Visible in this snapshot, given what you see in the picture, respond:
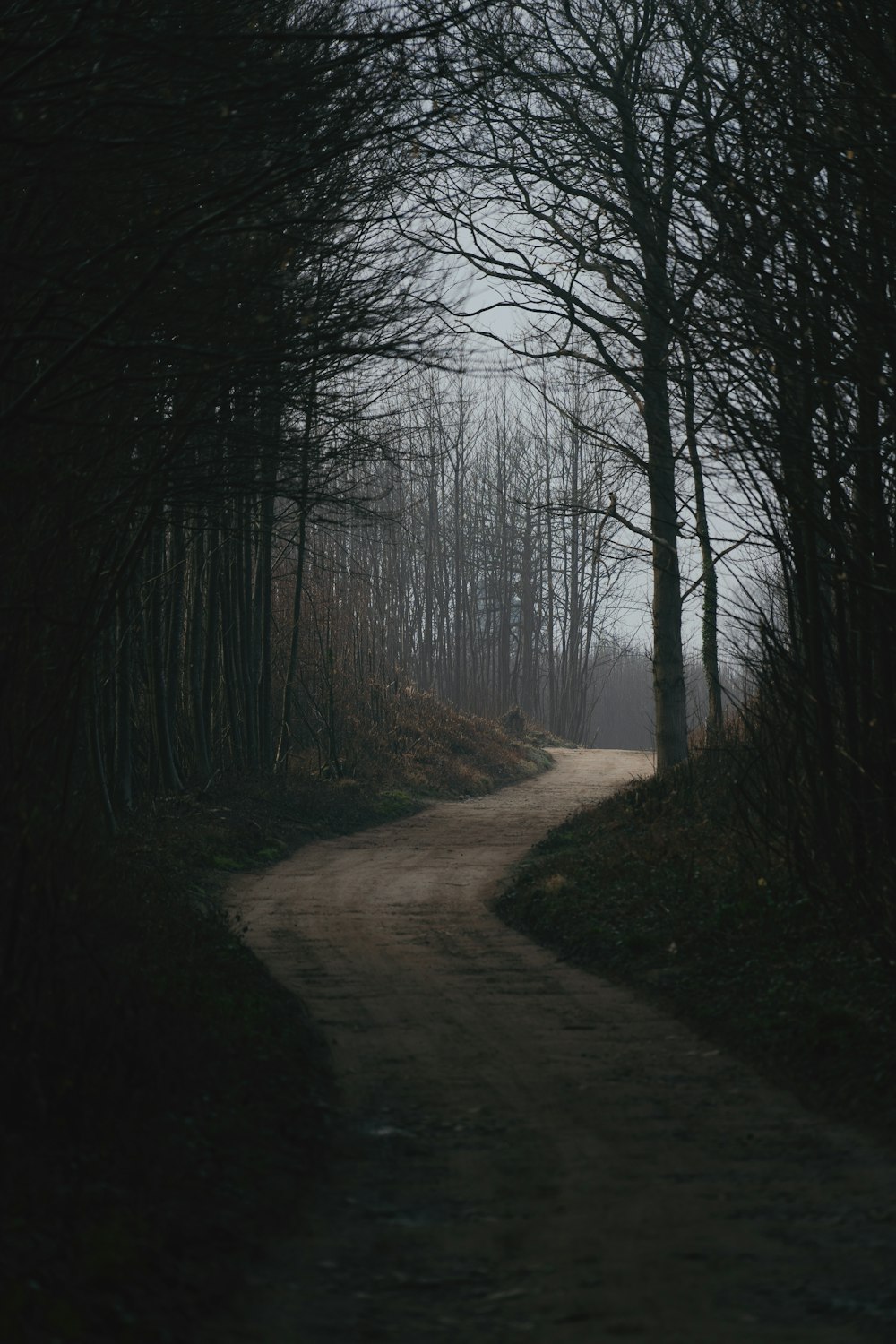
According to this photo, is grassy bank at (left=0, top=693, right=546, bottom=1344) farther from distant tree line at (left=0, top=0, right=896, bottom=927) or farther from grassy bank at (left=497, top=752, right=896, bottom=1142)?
grassy bank at (left=497, top=752, right=896, bottom=1142)

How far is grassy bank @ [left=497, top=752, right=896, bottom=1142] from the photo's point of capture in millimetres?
6320

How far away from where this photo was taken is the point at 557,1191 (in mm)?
4715

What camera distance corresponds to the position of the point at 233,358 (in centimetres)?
499

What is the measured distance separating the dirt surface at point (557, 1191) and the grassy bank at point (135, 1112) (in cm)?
20

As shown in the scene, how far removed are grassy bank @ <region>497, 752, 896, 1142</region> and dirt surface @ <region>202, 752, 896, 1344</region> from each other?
11.4 inches

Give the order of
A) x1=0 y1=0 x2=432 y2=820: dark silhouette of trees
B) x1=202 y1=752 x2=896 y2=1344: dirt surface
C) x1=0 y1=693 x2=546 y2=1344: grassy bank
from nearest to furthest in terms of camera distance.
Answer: x1=0 y1=693 x2=546 y2=1344: grassy bank
x1=202 y1=752 x2=896 y2=1344: dirt surface
x1=0 y1=0 x2=432 y2=820: dark silhouette of trees

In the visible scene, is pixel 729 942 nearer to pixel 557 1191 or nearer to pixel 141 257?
pixel 557 1191

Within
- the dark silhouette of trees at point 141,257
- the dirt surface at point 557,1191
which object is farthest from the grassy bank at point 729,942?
the dark silhouette of trees at point 141,257

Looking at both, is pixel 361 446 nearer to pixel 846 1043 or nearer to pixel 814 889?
pixel 814 889

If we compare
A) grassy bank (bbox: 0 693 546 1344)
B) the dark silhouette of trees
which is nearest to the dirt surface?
grassy bank (bbox: 0 693 546 1344)

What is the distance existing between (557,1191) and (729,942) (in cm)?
424

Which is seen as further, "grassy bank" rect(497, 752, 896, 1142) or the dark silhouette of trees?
"grassy bank" rect(497, 752, 896, 1142)

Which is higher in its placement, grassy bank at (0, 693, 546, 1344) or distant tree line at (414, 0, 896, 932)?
distant tree line at (414, 0, 896, 932)

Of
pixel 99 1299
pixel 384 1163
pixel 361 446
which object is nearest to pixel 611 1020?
pixel 384 1163
